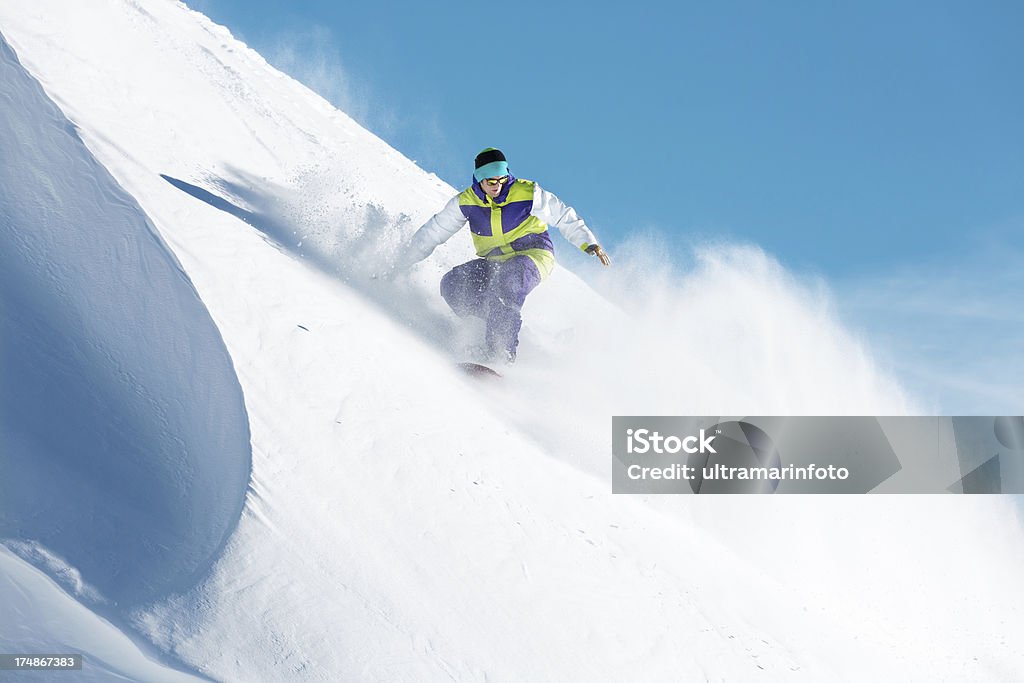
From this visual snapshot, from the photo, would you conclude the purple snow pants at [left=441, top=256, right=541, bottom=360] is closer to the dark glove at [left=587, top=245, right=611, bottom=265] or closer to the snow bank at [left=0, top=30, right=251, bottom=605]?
the dark glove at [left=587, top=245, right=611, bottom=265]

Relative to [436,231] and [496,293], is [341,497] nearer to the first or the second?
[496,293]

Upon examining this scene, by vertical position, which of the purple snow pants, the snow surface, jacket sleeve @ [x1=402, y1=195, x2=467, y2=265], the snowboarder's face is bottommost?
the snow surface

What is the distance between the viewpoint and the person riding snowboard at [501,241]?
6074 millimetres

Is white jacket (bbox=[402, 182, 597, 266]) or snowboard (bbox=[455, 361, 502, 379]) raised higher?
white jacket (bbox=[402, 182, 597, 266])

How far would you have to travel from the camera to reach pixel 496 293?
6078 mm

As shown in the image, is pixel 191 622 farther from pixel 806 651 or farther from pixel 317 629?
pixel 806 651

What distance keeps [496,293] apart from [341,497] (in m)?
2.42

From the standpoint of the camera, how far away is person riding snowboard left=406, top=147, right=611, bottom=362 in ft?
19.9

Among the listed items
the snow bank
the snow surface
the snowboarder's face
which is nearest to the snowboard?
the snow surface

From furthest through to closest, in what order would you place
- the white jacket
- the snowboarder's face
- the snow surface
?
the white jacket, the snowboarder's face, the snow surface

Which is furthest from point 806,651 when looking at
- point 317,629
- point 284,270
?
point 284,270

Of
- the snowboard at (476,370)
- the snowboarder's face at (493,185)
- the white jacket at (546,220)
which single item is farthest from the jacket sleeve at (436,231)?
the snowboard at (476,370)

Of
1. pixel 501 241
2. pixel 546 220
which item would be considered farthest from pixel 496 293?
pixel 546 220

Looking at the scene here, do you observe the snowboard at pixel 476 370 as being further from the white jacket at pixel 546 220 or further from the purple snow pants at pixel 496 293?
the white jacket at pixel 546 220
